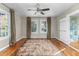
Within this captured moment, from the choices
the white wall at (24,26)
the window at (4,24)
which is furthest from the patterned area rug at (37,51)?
the white wall at (24,26)

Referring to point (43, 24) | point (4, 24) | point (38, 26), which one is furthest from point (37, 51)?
point (43, 24)

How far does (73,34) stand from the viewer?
7.28 meters

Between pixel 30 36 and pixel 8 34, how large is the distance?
463 centimetres

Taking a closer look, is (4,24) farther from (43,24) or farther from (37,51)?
(43,24)

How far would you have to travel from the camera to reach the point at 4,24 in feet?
19.0

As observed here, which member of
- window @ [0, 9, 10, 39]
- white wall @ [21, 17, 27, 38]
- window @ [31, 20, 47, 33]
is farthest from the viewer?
window @ [31, 20, 47, 33]

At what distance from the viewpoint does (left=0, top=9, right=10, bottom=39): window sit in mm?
5389

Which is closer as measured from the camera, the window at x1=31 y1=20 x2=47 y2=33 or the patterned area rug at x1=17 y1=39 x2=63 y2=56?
the patterned area rug at x1=17 y1=39 x2=63 y2=56

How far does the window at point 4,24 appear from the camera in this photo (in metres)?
5.39

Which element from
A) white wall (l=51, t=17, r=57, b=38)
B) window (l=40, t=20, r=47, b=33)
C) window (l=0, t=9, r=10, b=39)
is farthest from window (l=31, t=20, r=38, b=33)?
window (l=0, t=9, r=10, b=39)

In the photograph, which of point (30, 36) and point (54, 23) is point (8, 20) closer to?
point (30, 36)

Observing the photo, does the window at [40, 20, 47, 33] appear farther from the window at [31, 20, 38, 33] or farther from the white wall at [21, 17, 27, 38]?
the white wall at [21, 17, 27, 38]

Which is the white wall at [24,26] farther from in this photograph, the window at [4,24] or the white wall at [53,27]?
the window at [4,24]

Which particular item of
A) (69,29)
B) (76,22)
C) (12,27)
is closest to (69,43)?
(69,29)
